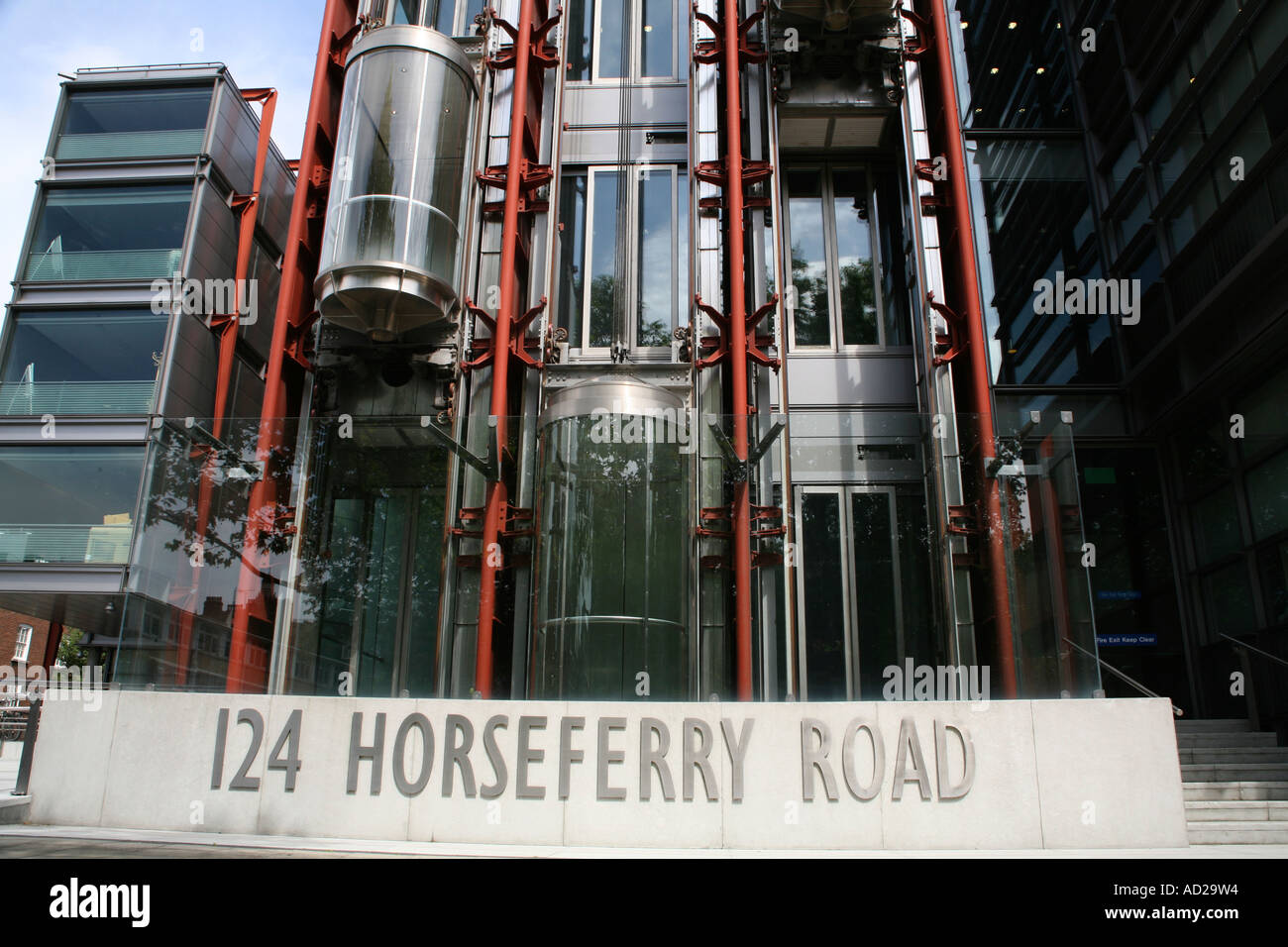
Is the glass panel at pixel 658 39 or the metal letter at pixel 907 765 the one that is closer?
the metal letter at pixel 907 765

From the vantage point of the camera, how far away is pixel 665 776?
8.23 metres

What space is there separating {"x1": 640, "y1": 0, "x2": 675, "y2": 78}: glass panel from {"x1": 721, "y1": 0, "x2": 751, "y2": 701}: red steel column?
4.71 ft

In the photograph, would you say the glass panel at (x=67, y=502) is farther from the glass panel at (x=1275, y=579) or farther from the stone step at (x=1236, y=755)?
the glass panel at (x=1275, y=579)

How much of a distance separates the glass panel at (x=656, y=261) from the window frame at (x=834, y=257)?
2.13 metres

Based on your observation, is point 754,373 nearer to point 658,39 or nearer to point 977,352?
point 977,352

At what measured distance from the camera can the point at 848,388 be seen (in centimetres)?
1459

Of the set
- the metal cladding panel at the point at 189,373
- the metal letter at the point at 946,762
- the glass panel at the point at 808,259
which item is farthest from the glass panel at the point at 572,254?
the metal cladding panel at the point at 189,373

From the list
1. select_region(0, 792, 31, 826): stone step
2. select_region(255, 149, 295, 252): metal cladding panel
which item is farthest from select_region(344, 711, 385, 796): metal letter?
select_region(255, 149, 295, 252): metal cladding panel

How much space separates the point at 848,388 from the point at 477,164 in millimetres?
6869

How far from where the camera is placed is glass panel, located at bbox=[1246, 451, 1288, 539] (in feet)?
42.6

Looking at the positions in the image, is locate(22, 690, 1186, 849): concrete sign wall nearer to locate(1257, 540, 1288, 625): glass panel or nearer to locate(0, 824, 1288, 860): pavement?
locate(0, 824, 1288, 860): pavement

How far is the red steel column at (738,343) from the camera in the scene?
10.1 metres

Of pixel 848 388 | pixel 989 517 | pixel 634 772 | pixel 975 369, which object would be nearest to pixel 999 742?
pixel 989 517

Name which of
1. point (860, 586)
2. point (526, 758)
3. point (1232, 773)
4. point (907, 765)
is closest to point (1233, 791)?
point (1232, 773)
